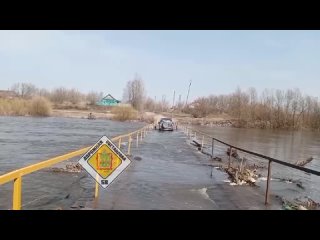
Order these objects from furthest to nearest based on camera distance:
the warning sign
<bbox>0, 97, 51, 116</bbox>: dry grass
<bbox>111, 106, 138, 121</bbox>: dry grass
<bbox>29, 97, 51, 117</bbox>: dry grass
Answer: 1. <bbox>111, 106, 138, 121</bbox>: dry grass
2. <bbox>29, 97, 51, 117</bbox>: dry grass
3. <bbox>0, 97, 51, 116</bbox>: dry grass
4. the warning sign

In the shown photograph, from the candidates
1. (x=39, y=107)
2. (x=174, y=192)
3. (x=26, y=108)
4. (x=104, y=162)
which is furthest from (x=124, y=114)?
(x=104, y=162)

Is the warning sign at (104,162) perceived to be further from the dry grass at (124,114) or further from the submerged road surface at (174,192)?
the dry grass at (124,114)

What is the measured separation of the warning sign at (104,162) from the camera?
306 inches

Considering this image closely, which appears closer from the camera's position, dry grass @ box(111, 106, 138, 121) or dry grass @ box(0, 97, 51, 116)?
dry grass @ box(0, 97, 51, 116)

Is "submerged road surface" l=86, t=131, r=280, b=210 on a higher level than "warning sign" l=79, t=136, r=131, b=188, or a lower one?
lower

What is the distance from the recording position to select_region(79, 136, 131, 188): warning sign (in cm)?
776

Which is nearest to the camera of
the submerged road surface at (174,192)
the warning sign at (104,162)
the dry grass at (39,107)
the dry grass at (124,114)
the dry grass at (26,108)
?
the warning sign at (104,162)

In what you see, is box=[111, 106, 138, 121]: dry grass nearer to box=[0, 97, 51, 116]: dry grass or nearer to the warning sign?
box=[0, 97, 51, 116]: dry grass

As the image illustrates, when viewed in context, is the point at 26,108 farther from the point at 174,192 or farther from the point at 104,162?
the point at 104,162

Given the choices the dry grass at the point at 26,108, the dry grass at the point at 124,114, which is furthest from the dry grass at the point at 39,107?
the dry grass at the point at 124,114

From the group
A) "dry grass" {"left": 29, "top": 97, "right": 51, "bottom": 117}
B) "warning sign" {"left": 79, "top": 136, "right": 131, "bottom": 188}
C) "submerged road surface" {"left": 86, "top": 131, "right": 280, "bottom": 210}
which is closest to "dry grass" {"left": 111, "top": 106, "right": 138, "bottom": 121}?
"dry grass" {"left": 29, "top": 97, "right": 51, "bottom": 117}

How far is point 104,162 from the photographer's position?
311 inches
